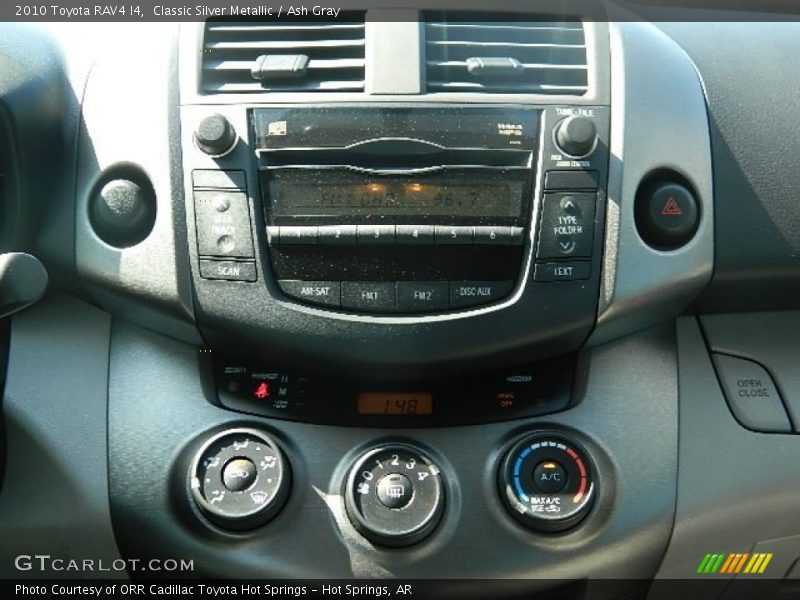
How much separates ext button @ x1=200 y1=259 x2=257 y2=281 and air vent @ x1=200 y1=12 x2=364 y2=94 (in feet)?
0.93

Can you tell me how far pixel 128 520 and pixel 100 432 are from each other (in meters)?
0.15

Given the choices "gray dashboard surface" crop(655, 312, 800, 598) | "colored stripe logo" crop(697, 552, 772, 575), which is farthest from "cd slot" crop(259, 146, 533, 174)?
"colored stripe logo" crop(697, 552, 772, 575)

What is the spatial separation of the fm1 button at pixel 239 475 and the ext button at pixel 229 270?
0.95 ft

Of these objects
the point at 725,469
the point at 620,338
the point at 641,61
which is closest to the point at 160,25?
the point at 641,61

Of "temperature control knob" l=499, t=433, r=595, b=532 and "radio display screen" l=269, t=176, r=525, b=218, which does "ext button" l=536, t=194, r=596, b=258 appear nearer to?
"radio display screen" l=269, t=176, r=525, b=218

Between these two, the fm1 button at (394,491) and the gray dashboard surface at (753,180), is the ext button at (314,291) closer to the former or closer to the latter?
the fm1 button at (394,491)

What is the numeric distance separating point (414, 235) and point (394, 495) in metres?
0.40

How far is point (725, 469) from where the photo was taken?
1.58 metres

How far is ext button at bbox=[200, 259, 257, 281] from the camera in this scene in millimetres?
1505

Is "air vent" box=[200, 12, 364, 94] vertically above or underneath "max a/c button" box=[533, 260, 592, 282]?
above

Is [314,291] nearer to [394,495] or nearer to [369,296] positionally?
[369,296]

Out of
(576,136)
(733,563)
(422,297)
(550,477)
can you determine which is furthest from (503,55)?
(733,563)

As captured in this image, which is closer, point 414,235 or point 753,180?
point 414,235

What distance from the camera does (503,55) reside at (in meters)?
1.58
